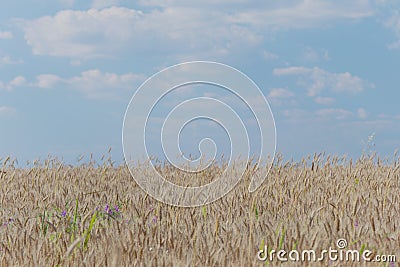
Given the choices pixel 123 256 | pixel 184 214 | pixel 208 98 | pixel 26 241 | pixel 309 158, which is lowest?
pixel 123 256

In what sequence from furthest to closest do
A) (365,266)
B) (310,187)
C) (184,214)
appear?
(310,187) < (184,214) < (365,266)

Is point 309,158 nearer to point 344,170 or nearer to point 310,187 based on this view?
point 344,170

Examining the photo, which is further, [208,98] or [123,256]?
[208,98]

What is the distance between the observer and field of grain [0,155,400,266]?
2676 mm

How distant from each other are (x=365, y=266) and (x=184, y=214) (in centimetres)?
161

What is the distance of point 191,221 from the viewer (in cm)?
351

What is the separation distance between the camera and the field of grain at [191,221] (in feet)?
8.78

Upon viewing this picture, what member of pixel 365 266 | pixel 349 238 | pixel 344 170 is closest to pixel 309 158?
pixel 344 170

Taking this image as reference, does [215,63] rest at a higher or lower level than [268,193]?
higher

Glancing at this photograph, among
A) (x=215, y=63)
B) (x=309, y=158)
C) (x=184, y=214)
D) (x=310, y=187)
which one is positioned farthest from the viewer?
(x=309, y=158)

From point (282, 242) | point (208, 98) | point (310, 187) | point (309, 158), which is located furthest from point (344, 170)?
point (282, 242)

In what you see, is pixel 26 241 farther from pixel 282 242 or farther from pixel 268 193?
pixel 268 193

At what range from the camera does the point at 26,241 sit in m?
3.08

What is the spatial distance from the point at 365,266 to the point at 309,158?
3.78 metres
